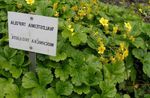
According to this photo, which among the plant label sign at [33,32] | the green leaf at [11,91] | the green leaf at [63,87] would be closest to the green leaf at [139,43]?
the green leaf at [63,87]

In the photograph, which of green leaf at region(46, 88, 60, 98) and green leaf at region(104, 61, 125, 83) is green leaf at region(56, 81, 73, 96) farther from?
green leaf at region(104, 61, 125, 83)

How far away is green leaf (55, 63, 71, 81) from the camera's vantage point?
9.61ft

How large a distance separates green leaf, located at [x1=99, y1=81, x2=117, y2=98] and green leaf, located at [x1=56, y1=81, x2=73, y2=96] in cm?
26

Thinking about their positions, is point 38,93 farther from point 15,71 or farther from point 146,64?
point 146,64

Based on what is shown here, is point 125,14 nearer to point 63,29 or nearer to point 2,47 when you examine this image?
point 63,29

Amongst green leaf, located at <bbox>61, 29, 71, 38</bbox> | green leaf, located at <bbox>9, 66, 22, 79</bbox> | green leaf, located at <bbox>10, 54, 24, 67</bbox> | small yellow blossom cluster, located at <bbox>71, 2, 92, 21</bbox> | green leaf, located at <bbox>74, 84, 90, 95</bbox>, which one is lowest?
green leaf, located at <bbox>74, 84, 90, 95</bbox>

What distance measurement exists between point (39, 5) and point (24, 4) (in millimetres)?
154

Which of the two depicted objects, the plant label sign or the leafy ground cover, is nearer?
the plant label sign

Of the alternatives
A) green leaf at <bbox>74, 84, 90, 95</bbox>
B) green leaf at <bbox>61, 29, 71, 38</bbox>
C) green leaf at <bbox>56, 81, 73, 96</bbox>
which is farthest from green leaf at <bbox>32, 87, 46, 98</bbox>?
green leaf at <bbox>61, 29, 71, 38</bbox>

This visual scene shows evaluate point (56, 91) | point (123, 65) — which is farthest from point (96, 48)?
point (56, 91)

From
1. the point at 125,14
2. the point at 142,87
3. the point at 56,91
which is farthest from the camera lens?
the point at 125,14

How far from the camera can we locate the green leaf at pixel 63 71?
9.61 feet

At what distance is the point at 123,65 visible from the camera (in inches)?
121

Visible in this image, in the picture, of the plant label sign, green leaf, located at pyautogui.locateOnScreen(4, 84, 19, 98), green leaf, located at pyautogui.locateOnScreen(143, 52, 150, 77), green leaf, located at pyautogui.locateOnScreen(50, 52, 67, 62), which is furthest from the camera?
green leaf, located at pyautogui.locateOnScreen(143, 52, 150, 77)
